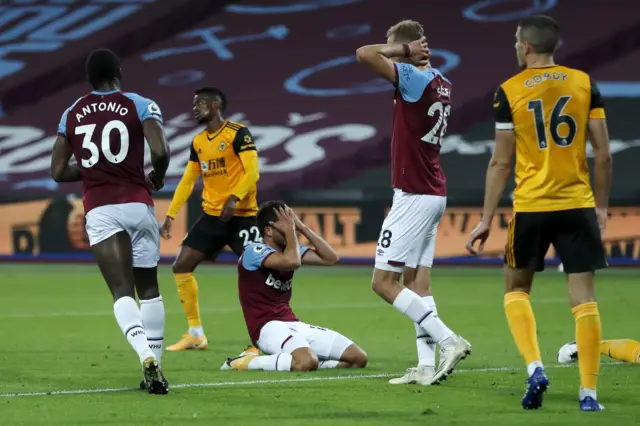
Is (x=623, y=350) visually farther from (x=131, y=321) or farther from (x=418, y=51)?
(x=131, y=321)

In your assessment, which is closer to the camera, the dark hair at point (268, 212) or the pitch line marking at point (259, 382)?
the pitch line marking at point (259, 382)

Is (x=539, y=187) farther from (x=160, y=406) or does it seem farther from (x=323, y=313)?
(x=323, y=313)

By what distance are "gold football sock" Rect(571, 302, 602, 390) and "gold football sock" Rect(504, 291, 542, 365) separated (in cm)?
23

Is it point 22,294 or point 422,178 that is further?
point 22,294

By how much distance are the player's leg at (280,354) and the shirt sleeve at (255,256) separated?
1.39 feet

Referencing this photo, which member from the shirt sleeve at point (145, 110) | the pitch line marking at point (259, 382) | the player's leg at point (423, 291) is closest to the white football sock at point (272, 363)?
the pitch line marking at point (259, 382)

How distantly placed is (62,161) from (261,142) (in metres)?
16.7

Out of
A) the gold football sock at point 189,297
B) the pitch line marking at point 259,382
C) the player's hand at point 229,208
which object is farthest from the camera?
the gold football sock at point 189,297

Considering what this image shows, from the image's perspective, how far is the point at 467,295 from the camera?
1521 centimetres

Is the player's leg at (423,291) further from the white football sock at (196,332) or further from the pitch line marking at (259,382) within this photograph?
the white football sock at (196,332)

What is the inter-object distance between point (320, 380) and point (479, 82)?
17443 millimetres

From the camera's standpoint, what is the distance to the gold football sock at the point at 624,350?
815 cm

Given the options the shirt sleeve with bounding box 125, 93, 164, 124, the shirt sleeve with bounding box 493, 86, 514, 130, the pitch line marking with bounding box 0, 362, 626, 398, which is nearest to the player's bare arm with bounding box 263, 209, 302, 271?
the pitch line marking with bounding box 0, 362, 626, 398

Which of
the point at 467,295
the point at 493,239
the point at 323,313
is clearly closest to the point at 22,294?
the point at 323,313
